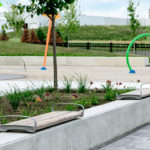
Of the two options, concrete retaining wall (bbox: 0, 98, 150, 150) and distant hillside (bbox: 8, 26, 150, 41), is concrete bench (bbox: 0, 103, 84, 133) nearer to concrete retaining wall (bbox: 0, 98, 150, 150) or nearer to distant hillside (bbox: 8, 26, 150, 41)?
concrete retaining wall (bbox: 0, 98, 150, 150)

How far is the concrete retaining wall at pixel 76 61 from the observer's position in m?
26.8

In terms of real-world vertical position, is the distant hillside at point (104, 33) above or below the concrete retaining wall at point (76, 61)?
above

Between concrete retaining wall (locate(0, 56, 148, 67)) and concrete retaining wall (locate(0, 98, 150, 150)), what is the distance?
59.7ft

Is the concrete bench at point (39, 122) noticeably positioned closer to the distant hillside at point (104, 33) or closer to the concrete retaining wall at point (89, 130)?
the concrete retaining wall at point (89, 130)

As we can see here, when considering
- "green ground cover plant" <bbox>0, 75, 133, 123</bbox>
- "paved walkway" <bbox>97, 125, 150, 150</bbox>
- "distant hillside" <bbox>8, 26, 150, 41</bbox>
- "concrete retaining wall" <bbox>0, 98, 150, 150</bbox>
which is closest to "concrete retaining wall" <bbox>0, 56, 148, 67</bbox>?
"green ground cover plant" <bbox>0, 75, 133, 123</bbox>

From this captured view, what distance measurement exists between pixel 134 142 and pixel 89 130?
0.89 meters

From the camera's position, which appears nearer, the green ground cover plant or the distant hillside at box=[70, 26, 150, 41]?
the green ground cover plant

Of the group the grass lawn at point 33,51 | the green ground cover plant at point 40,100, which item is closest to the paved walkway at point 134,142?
the green ground cover plant at point 40,100

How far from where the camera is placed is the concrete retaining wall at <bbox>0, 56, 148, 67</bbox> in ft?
87.8

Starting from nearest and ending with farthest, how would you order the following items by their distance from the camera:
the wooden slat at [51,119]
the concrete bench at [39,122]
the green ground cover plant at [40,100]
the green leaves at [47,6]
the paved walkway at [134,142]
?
the concrete bench at [39,122] → the wooden slat at [51,119] → the paved walkway at [134,142] → the green ground cover plant at [40,100] → the green leaves at [47,6]

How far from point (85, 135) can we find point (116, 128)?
1.10m

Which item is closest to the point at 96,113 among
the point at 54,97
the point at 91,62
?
the point at 54,97

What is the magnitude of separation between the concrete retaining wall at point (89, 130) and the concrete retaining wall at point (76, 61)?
716 inches

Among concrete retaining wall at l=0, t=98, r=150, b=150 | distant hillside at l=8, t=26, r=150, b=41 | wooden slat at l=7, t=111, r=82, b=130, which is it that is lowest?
concrete retaining wall at l=0, t=98, r=150, b=150
